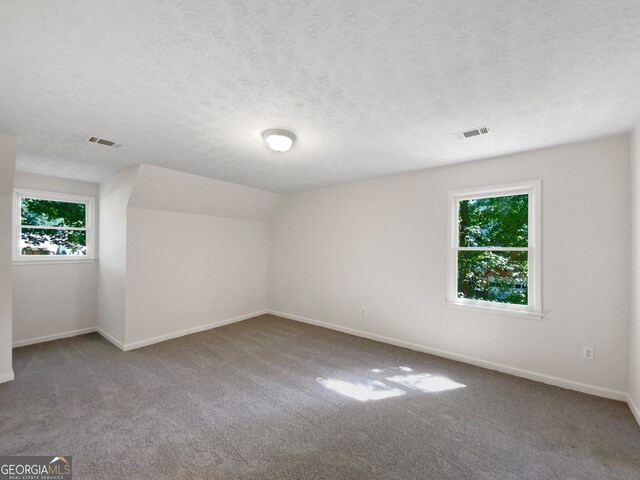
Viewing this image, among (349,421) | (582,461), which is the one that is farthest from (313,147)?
(582,461)

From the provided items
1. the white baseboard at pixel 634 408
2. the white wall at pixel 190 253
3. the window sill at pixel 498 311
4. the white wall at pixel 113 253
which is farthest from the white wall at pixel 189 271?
the white baseboard at pixel 634 408

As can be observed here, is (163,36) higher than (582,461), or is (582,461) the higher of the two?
(163,36)

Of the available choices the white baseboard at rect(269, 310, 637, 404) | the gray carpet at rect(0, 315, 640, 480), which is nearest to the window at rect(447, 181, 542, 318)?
the white baseboard at rect(269, 310, 637, 404)

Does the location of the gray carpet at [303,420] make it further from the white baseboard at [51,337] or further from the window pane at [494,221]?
the window pane at [494,221]

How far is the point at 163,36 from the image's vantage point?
4.49 feet

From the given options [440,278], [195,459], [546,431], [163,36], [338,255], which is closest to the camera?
[163,36]

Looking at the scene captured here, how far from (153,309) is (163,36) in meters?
3.71

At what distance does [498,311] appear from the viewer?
314 centimetres

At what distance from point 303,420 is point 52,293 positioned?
14.3 feet

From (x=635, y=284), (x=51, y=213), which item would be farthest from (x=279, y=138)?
(x=51, y=213)

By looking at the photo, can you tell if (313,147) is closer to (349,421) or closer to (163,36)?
(163,36)

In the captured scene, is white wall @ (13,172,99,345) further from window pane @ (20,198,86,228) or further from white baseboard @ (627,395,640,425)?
white baseboard @ (627,395,640,425)

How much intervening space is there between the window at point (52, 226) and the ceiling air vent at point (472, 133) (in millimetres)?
5448

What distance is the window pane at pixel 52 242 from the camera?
3922 millimetres
